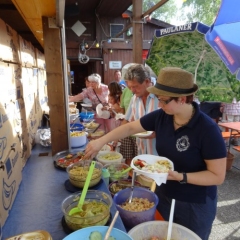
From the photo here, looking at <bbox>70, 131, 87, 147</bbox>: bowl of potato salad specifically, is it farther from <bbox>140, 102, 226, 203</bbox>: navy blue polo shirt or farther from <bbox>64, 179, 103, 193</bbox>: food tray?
<bbox>140, 102, 226, 203</bbox>: navy blue polo shirt

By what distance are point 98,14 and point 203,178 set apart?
10154mm

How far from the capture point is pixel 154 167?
1.41 m

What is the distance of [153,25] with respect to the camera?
1055 cm

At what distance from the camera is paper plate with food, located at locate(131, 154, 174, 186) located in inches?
A: 49.9

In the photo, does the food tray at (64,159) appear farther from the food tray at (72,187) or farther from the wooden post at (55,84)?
the food tray at (72,187)

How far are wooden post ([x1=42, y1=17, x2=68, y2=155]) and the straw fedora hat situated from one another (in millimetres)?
1166

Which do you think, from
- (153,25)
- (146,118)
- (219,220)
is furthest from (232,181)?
(153,25)

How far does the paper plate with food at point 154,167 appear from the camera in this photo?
1269 mm

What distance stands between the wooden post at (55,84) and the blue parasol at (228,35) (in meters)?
1.42

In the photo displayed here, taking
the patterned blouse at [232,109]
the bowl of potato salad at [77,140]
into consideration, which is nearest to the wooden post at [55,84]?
the bowl of potato salad at [77,140]

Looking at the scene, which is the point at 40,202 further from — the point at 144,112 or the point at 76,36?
the point at 76,36

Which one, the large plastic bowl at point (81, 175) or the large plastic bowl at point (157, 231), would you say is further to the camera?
the large plastic bowl at point (81, 175)

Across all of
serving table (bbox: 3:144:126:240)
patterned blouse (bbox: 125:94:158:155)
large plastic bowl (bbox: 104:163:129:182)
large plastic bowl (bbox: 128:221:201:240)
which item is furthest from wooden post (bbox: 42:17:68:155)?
large plastic bowl (bbox: 128:221:201:240)

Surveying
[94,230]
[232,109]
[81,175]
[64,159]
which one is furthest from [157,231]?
[232,109]
